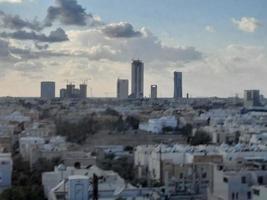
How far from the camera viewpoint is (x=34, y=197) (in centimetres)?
991

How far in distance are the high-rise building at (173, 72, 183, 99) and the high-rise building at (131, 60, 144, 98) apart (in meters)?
3.42

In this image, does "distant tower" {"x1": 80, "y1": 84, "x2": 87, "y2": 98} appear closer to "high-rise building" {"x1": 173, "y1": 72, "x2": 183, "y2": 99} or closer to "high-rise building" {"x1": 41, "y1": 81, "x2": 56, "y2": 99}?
"high-rise building" {"x1": 41, "y1": 81, "x2": 56, "y2": 99}

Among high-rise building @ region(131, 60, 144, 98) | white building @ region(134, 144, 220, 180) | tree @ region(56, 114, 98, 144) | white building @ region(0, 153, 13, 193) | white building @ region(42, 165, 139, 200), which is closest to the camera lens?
white building @ region(42, 165, 139, 200)

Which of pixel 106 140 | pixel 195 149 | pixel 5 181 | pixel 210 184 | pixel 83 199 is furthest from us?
pixel 106 140

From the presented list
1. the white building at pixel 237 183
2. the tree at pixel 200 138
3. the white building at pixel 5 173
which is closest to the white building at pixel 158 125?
the tree at pixel 200 138

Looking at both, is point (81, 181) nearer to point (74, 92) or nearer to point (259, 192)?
point (259, 192)

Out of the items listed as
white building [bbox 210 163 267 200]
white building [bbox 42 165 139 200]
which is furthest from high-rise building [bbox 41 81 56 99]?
white building [bbox 210 163 267 200]

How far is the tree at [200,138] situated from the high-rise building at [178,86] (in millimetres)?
40125

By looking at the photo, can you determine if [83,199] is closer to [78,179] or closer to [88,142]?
[78,179]

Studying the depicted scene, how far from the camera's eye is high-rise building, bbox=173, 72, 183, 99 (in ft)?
213

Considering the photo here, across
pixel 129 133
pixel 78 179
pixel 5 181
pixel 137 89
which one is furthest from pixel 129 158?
pixel 137 89

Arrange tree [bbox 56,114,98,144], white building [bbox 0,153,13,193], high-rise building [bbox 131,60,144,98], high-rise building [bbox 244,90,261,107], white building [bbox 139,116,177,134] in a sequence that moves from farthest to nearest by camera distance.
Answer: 1. high-rise building [bbox 131,60,144,98]
2. high-rise building [bbox 244,90,261,107]
3. white building [bbox 139,116,177,134]
4. tree [bbox 56,114,98,144]
5. white building [bbox 0,153,13,193]

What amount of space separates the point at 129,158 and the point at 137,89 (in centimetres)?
5171

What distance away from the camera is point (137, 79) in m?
65.8
